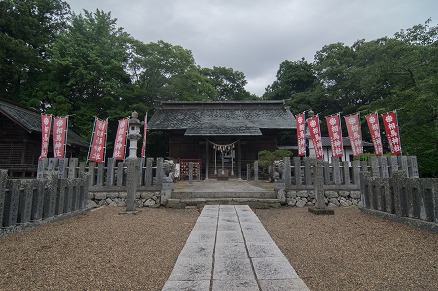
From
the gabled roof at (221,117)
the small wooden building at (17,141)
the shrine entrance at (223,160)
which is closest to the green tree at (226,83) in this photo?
the gabled roof at (221,117)

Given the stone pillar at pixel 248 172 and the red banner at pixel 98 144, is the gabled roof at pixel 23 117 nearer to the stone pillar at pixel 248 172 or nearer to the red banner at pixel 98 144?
the red banner at pixel 98 144

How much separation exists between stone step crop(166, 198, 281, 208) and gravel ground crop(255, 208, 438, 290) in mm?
2136

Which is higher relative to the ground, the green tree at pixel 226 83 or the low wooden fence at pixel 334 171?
the green tree at pixel 226 83

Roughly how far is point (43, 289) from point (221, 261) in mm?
1868

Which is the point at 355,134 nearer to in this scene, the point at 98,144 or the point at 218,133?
the point at 218,133

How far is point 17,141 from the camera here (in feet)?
53.6

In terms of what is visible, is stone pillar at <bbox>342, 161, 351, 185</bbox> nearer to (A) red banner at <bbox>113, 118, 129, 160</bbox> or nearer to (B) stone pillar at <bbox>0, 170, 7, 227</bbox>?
(B) stone pillar at <bbox>0, 170, 7, 227</bbox>

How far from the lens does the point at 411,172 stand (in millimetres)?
10281

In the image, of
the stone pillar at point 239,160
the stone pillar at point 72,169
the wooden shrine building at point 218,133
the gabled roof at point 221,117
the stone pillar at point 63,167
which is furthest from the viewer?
the gabled roof at point 221,117

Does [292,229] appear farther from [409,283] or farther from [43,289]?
[43,289]

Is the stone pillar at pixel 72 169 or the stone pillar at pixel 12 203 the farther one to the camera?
the stone pillar at pixel 72 169

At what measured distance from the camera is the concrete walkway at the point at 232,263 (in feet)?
7.97

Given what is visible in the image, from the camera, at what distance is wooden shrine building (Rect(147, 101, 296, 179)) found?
17.5 meters

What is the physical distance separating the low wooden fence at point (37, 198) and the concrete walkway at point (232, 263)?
10.8 ft
